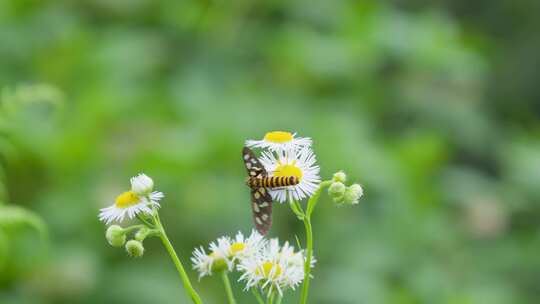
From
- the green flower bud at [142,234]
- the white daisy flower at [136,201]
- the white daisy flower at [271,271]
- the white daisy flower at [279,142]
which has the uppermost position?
the white daisy flower at [279,142]

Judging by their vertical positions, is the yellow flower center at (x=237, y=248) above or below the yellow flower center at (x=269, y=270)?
above

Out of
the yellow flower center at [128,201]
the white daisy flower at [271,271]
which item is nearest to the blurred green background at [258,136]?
the yellow flower center at [128,201]

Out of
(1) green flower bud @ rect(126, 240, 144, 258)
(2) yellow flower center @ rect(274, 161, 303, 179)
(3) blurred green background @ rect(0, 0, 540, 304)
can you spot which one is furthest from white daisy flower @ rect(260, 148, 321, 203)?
(3) blurred green background @ rect(0, 0, 540, 304)

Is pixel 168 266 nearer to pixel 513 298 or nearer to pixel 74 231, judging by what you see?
pixel 74 231

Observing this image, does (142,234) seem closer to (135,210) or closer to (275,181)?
(135,210)

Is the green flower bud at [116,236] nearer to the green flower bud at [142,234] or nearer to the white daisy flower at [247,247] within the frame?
the green flower bud at [142,234]

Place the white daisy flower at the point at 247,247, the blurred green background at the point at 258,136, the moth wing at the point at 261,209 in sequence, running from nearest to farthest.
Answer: the moth wing at the point at 261,209, the white daisy flower at the point at 247,247, the blurred green background at the point at 258,136
